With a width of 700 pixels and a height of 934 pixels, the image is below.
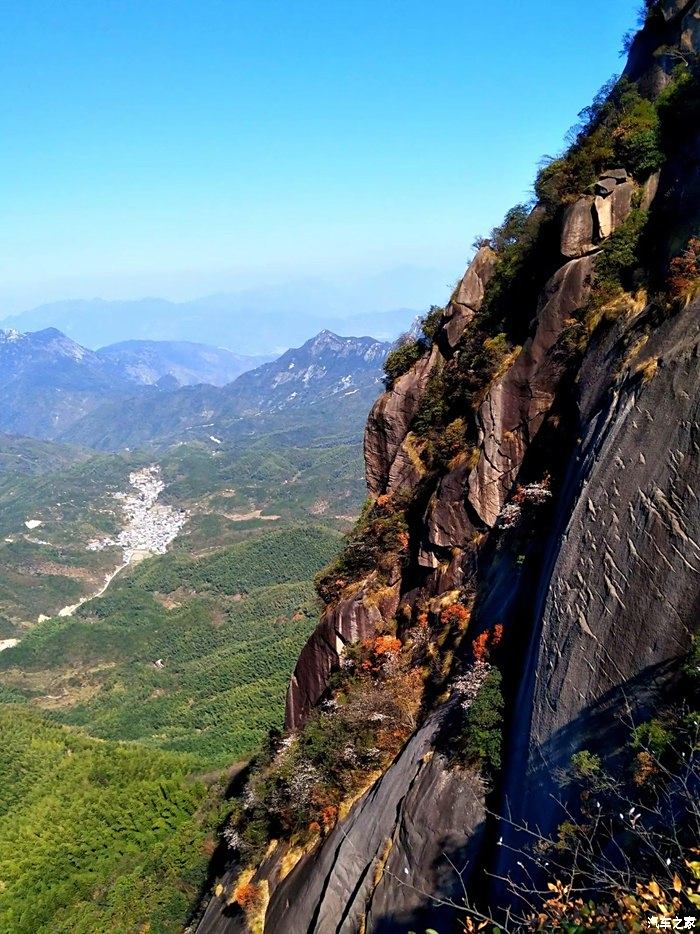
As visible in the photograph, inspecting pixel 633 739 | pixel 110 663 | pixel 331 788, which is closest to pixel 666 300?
pixel 633 739

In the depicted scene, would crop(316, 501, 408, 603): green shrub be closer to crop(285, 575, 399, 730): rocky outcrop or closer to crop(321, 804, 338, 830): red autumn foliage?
crop(285, 575, 399, 730): rocky outcrop

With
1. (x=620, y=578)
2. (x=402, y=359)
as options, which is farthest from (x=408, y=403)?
(x=620, y=578)

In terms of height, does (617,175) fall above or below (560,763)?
above

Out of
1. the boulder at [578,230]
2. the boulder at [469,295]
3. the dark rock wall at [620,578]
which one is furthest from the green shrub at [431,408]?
Answer: the dark rock wall at [620,578]

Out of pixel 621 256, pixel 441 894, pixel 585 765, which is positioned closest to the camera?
pixel 585 765

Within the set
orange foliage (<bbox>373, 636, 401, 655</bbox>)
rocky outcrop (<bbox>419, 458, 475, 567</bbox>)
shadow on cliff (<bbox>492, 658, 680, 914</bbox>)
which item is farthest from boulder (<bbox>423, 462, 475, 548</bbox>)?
shadow on cliff (<bbox>492, 658, 680, 914</bbox>)

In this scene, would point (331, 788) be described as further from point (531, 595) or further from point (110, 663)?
point (110, 663)

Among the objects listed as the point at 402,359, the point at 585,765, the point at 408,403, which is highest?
the point at 402,359

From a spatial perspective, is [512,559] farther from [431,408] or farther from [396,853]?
[431,408]
